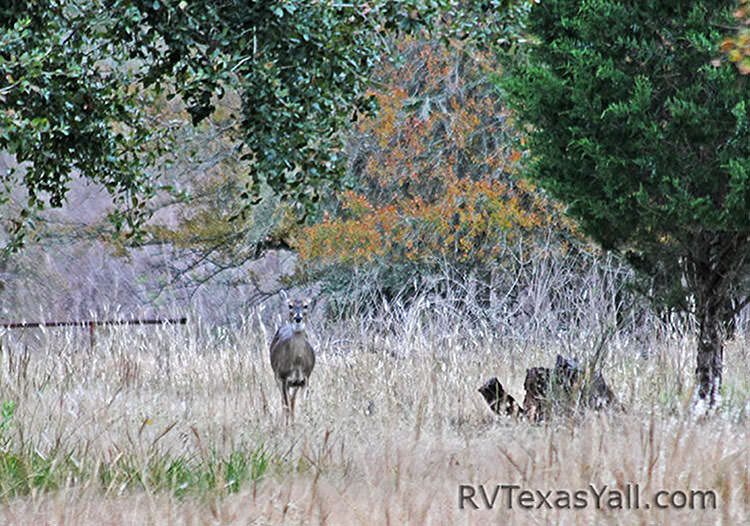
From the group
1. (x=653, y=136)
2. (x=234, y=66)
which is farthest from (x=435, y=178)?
(x=234, y=66)

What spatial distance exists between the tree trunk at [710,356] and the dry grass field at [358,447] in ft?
0.49

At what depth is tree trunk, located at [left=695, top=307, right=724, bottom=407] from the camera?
8.73 meters

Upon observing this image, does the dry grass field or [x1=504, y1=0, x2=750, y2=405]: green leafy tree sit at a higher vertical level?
[x1=504, y1=0, x2=750, y2=405]: green leafy tree

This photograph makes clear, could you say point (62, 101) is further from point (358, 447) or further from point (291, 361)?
point (358, 447)

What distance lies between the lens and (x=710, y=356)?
8.74 meters

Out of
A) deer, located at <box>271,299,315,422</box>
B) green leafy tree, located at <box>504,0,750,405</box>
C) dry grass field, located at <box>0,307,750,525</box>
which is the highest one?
green leafy tree, located at <box>504,0,750,405</box>

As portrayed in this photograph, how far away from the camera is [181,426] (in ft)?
26.5

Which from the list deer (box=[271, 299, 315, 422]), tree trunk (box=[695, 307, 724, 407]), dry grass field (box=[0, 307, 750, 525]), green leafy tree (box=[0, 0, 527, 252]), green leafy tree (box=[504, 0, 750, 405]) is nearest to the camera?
dry grass field (box=[0, 307, 750, 525])

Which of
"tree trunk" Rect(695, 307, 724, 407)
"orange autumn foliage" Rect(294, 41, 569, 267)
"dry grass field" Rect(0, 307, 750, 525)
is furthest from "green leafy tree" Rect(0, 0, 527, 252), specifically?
"orange autumn foliage" Rect(294, 41, 569, 267)

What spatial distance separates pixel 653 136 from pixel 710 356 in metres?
1.85

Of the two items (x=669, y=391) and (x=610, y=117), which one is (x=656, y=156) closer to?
(x=610, y=117)

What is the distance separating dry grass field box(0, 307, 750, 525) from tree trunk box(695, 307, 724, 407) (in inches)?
5.8

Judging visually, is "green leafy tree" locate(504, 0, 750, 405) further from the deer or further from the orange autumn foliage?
the orange autumn foliage

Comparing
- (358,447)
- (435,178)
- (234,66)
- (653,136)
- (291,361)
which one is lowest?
(358,447)
